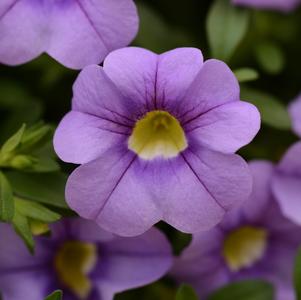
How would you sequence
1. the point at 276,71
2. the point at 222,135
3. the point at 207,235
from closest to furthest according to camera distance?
1. the point at 222,135
2. the point at 207,235
3. the point at 276,71

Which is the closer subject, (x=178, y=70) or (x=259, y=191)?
(x=178, y=70)

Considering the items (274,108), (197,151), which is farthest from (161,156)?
(274,108)

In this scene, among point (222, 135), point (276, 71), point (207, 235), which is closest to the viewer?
point (222, 135)

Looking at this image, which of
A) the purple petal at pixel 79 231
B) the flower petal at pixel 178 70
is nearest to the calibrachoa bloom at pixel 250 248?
the purple petal at pixel 79 231

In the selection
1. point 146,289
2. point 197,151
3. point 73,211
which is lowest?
point 146,289

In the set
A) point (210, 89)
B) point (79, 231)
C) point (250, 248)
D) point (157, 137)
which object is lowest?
point (250, 248)

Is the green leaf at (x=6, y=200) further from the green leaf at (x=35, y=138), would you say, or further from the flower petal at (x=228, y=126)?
the flower petal at (x=228, y=126)

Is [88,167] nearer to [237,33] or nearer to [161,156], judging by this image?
[161,156]

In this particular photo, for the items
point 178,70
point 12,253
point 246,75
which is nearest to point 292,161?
point 246,75

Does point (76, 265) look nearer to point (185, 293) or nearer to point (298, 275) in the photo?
point (185, 293)
